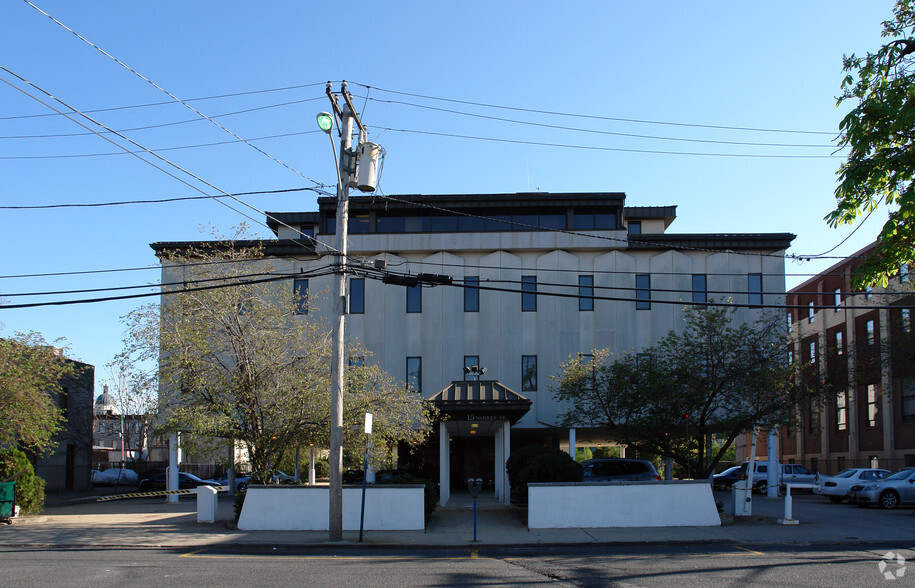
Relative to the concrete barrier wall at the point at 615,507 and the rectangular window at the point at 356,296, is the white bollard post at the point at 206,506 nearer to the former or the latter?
the concrete barrier wall at the point at 615,507

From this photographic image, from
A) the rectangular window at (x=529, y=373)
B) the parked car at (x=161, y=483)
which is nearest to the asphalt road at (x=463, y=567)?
the rectangular window at (x=529, y=373)

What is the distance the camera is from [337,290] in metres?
17.8

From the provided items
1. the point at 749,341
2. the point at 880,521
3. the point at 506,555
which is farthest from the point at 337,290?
the point at 880,521

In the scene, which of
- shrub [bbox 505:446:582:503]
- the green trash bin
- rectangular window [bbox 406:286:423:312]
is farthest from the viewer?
rectangular window [bbox 406:286:423:312]

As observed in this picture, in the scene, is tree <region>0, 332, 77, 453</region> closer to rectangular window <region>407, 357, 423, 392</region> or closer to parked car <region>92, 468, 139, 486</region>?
rectangular window <region>407, 357, 423, 392</region>

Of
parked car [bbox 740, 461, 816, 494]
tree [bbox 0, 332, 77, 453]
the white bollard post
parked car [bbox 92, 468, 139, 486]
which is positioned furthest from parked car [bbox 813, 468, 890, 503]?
parked car [bbox 92, 468, 139, 486]

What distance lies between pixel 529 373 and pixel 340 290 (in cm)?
2044

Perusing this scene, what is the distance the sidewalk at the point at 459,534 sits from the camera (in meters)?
16.8

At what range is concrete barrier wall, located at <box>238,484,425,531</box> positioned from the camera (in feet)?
62.8

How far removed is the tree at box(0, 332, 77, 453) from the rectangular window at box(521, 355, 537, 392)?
20623mm

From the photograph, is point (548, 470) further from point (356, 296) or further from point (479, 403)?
point (356, 296)

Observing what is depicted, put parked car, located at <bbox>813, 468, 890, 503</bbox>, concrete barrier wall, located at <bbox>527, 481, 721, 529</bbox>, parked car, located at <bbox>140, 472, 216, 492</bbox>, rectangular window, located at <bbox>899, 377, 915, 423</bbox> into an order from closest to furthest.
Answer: concrete barrier wall, located at <bbox>527, 481, 721, 529</bbox> < parked car, located at <bbox>813, 468, 890, 503</bbox> < parked car, located at <bbox>140, 472, 216, 492</bbox> < rectangular window, located at <bbox>899, 377, 915, 423</bbox>

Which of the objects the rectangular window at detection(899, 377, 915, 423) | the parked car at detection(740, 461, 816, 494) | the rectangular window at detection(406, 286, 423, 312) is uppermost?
the rectangular window at detection(406, 286, 423, 312)

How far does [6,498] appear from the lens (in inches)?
809
